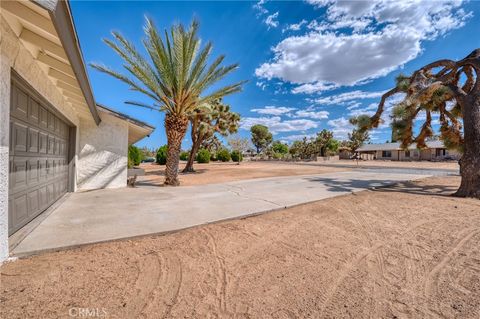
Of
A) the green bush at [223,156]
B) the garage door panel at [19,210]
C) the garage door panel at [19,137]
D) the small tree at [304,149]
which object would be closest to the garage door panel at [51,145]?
the garage door panel at [19,137]

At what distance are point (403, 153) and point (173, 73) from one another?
184ft

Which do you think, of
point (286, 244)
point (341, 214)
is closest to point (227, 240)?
point (286, 244)

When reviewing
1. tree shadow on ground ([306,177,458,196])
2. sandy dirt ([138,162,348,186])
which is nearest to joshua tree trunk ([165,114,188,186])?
sandy dirt ([138,162,348,186])

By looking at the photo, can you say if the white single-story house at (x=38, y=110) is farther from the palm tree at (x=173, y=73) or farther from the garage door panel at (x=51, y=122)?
the palm tree at (x=173, y=73)

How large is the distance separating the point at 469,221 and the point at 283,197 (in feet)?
14.8

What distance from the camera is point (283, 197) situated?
23.9ft

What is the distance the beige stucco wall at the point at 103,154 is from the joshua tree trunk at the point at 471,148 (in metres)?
13.4

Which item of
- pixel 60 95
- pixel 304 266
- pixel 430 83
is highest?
pixel 430 83

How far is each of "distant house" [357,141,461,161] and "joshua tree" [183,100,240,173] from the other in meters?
35.2

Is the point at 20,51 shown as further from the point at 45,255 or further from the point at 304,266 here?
the point at 304,266

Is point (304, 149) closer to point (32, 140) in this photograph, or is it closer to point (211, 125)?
point (211, 125)

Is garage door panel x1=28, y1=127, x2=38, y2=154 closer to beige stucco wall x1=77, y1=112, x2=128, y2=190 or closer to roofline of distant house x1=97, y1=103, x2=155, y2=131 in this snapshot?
roofline of distant house x1=97, y1=103, x2=155, y2=131

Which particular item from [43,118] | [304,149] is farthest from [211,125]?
[304,149]

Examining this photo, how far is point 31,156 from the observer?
424 centimetres
